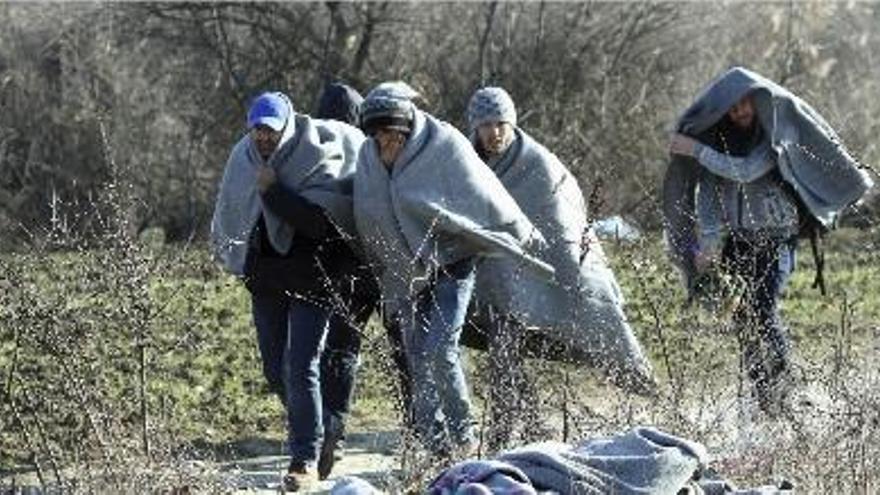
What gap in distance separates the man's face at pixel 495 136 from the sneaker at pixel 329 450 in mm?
1299

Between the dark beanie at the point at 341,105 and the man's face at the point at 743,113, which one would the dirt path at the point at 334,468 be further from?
the man's face at the point at 743,113

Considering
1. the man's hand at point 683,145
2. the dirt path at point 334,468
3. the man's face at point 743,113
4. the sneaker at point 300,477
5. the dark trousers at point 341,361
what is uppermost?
the man's face at point 743,113

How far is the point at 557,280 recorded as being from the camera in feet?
25.2

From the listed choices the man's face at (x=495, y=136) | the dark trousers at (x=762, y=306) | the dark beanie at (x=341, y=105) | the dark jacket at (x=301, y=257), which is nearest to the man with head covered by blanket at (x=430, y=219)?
the dark jacket at (x=301, y=257)

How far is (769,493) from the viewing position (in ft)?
17.8

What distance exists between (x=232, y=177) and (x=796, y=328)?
4.92 meters

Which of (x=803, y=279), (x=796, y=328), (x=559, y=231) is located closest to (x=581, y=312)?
(x=559, y=231)

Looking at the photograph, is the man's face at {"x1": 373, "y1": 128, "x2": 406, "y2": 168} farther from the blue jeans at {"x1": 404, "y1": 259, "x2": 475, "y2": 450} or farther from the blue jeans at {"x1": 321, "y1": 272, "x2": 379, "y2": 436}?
the blue jeans at {"x1": 321, "y1": 272, "x2": 379, "y2": 436}

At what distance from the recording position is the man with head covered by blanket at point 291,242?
7.04 meters

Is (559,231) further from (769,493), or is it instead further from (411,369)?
(769,493)

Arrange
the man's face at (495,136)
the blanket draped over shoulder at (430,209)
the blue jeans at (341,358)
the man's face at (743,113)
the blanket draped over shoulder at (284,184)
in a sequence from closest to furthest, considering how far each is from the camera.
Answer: the blanket draped over shoulder at (430,209), the blanket draped over shoulder at (284,184), the blue jeans at (341,358), the man's face at (495,136), the man's face at (743,113)

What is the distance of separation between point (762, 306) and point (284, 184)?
2.05 metres

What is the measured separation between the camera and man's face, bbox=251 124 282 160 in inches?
283

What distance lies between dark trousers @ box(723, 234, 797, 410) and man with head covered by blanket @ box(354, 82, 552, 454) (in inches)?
34.7
